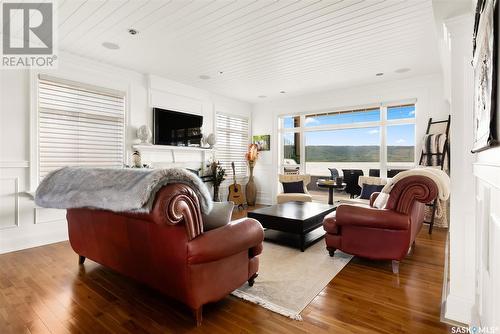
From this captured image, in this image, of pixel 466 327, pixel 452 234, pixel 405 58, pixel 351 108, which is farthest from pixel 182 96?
pixel 466 327

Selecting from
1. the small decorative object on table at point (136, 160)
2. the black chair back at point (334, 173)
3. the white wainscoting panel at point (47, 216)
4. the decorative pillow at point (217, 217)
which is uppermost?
the small decorative object on table at point (136, 160)

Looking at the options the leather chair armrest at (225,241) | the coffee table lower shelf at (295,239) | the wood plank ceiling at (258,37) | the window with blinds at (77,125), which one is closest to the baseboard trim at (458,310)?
the leather chair armrest at (225,241)

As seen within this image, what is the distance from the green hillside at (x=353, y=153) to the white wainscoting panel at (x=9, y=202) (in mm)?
5152

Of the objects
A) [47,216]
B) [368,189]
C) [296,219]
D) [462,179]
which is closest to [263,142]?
[368,189]

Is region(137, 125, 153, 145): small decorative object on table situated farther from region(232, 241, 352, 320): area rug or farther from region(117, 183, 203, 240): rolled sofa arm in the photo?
region(117, 183, 203, 240): rolled sofa arm

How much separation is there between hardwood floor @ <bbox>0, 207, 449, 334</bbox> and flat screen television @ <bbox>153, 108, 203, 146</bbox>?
2.63 meters

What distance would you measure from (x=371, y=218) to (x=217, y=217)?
1575mm

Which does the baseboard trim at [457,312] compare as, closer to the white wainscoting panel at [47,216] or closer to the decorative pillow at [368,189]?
the decorative pillow at [368,189]

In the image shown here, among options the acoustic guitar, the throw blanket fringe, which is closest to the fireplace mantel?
the acoustic guitar

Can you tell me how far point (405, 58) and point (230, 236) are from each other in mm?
3762

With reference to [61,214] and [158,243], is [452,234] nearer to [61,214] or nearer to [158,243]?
[158,243]

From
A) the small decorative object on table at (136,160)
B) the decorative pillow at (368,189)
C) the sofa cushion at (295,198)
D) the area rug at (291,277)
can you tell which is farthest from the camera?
the sofa cushion at (295,198)

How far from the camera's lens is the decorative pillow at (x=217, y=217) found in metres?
1.86

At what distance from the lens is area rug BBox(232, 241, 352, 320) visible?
2018mm
